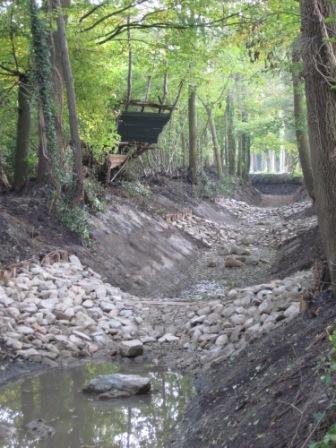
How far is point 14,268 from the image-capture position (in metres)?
9.41

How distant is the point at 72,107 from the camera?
41.6ft

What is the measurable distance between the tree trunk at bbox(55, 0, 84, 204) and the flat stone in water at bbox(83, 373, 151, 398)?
715cm

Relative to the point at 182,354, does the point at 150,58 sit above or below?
above

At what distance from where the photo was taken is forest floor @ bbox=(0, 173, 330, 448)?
13.8ft

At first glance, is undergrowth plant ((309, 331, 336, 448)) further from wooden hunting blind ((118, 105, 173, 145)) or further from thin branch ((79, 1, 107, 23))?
wooden hunting blind ((118, 105, 173, 145))

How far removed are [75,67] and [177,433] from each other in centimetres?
1144

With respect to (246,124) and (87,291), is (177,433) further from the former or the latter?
(246,124)

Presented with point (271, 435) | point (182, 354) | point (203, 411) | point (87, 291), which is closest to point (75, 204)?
point (87, 291)

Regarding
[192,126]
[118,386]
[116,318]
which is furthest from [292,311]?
[192,126]

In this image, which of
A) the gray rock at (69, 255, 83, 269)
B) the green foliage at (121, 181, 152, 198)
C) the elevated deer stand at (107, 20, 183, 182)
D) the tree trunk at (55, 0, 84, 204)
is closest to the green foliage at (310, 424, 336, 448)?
the gray rock at (69, 255, 83, 269)

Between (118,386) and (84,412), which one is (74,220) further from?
(84,412)

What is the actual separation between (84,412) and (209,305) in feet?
11.4

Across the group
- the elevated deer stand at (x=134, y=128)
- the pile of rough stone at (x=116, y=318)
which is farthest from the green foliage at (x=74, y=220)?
the elevated deer stand at (x=134, y=128)

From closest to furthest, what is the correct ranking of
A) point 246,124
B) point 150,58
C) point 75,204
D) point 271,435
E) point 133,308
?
point 271,435
point 133,308
point 75,204
point 150,58
point 246,124
